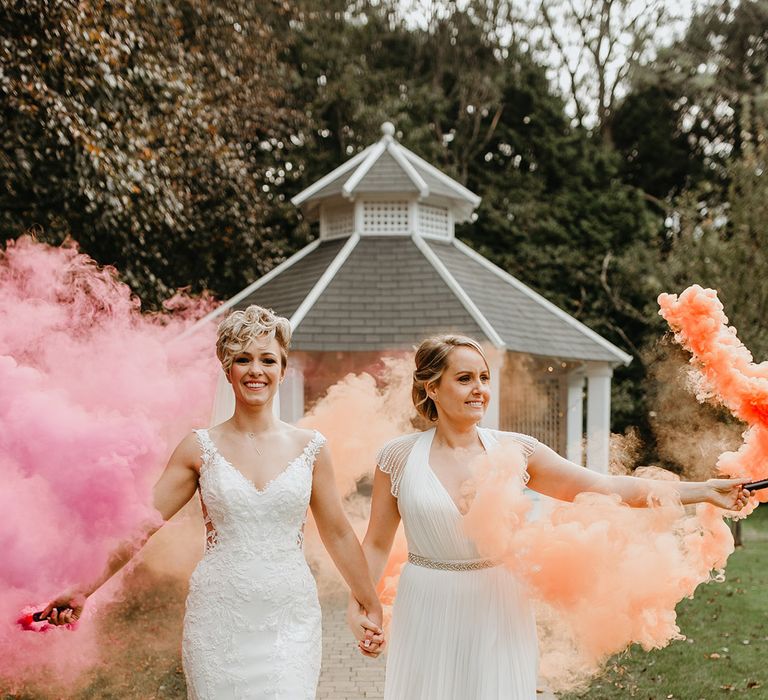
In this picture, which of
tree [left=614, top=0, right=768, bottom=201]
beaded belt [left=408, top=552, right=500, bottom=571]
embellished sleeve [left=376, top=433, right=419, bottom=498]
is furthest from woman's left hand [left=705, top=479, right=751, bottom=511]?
tree [left=614, top=0, right=768, bottom=201]

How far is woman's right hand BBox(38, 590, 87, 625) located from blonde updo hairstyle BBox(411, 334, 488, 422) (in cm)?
165

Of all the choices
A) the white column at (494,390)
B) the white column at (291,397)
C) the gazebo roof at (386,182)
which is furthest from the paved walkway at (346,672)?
the gazebo roof at (386,182)

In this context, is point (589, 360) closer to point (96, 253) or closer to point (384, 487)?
point (96, 253)

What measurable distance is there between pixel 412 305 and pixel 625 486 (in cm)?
1002

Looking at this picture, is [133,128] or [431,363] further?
[133,128]

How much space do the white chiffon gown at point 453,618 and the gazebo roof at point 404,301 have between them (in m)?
9.09

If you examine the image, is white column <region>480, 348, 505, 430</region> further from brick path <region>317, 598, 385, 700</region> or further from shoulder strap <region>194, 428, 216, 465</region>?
shoulder strap <region>194, 428, 216, 465</region>

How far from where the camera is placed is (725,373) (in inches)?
148

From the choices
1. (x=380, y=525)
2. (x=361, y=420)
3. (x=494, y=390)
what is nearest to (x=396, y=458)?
(x=380, y=525)

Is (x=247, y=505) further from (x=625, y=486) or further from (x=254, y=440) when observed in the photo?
(x=625, y=486)

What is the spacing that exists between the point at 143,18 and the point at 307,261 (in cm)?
488

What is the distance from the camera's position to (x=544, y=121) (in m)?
26.3

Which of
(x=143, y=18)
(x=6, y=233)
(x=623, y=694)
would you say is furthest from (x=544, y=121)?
(x=623, y=694)

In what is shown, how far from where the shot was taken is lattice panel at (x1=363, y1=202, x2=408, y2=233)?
15172 millimetres
